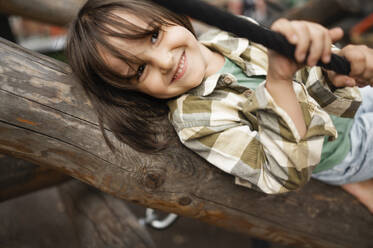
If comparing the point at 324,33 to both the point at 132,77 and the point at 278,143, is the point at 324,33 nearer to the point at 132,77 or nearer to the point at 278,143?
the point at 278,143

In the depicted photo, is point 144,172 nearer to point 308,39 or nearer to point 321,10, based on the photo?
point 308,39

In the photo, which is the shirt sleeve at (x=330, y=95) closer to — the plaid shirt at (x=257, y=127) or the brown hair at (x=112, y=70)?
the plaid shirt at (x=257, y=127)

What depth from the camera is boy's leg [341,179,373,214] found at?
106 centimetres

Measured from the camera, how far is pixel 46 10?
5.56 feet

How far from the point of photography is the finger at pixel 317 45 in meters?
0.56

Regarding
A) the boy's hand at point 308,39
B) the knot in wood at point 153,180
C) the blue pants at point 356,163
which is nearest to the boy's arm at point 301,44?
the boy's hand at point 308,39

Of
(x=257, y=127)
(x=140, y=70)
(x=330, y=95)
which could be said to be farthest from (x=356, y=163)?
(x=140, y=70)

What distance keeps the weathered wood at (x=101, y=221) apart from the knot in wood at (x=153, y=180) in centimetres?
58

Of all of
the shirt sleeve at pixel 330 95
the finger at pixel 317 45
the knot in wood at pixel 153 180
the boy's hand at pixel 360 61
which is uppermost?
the finger at pixel 317 45

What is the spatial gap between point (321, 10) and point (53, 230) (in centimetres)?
217

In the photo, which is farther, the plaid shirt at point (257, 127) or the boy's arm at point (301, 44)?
the plaid shirt at point (257, 127)

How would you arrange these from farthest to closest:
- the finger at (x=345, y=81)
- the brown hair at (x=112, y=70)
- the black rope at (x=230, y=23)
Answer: the brown hair at (x=112, y=70) < the finger at (x=345, y=81) < the black rope at (x=230, y=23)

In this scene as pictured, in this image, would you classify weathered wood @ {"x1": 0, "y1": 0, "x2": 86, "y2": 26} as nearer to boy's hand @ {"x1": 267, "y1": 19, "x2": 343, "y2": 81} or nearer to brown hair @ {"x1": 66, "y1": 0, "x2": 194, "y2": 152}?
brown hair @ {"x1": 66, "y1": 0, "x2": 194, "y2": 152}

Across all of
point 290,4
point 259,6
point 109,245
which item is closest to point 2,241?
point 109,245
